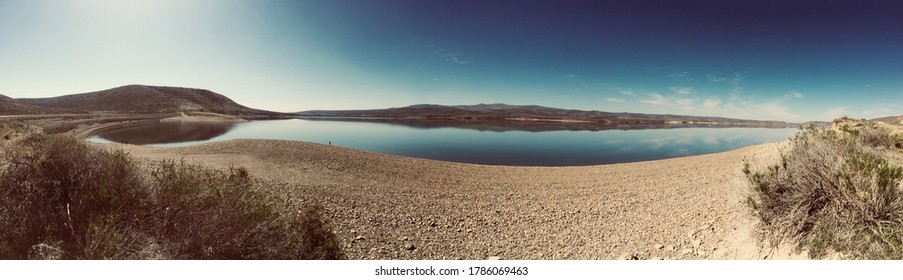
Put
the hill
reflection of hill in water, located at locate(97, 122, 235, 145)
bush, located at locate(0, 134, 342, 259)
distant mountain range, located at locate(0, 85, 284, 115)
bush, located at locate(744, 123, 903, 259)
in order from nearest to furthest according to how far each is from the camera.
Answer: bush, located at locate(0, 134, 342, 259) → bush, located at locate(744, 123, 903, 259) → the hill → reflection of hill in water, located at locate(97, 122, 235, 145) → distant mountain range, located at locate(0, 85, 284, 115)

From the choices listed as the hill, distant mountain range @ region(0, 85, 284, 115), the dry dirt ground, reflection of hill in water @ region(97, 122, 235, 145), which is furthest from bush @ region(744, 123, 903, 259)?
distant mountain range @ region(0, 85, 284, 115)

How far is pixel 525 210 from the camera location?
8.23m

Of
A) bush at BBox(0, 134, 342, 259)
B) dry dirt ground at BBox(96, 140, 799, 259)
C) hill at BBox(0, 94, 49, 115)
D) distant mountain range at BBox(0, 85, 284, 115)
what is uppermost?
distant mountain range at BBox(0, 85, 284, 115)

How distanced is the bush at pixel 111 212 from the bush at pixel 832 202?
5216 mm

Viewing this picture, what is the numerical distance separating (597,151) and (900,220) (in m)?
28.6

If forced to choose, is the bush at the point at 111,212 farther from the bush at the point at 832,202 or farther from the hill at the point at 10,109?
the hill at the point at 10,109

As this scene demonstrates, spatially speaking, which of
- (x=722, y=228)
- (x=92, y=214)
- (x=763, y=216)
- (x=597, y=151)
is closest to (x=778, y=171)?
(x=763, y=216)

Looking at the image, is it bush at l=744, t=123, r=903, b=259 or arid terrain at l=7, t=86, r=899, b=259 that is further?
arid terrain at l=7, t=86, r=899, b=259

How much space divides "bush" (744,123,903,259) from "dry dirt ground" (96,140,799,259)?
36 centimetres

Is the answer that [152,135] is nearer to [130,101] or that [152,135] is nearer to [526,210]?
[526,210]

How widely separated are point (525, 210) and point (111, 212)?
23.6 feet

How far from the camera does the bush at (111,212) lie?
2588 millimetres

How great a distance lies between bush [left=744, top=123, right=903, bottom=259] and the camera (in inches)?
117

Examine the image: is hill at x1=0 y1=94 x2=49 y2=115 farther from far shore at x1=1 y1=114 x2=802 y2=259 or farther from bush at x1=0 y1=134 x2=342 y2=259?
bush at x1=0 y1=134 x2=342 y2=259
